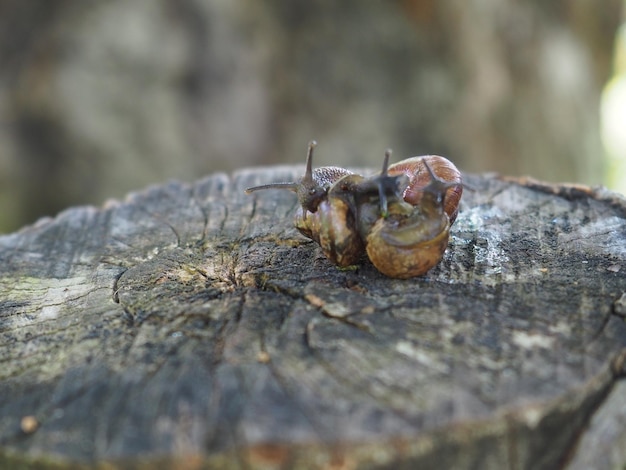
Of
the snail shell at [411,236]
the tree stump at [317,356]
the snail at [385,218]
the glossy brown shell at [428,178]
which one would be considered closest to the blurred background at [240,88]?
the tree stump at [317,356]

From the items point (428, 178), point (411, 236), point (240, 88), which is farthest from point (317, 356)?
point (240, 88)

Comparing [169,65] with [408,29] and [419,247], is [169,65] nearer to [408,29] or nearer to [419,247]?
[408,29]

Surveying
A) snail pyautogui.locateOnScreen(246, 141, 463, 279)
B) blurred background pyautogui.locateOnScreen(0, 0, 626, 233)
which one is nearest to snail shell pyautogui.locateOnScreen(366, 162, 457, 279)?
snail pyautogui.locateOnScreen(246, 141, 463, 279)

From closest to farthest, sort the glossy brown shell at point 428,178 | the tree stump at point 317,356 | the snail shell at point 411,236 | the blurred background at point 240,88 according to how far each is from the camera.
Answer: the tree stump at point 317,356
the snail shell at point 411,236
the glossy brown shell at point 428,178
the blurred background at point 240,88

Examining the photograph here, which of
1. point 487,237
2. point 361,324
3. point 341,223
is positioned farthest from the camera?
point 487,237

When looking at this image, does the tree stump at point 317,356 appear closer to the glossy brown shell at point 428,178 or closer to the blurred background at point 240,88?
the glossy brown shell at point 428,178

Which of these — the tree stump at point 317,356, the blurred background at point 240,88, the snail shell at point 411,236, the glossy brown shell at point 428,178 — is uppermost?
the blurred background at point 240,88

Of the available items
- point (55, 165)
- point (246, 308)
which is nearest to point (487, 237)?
point (246, 308)
